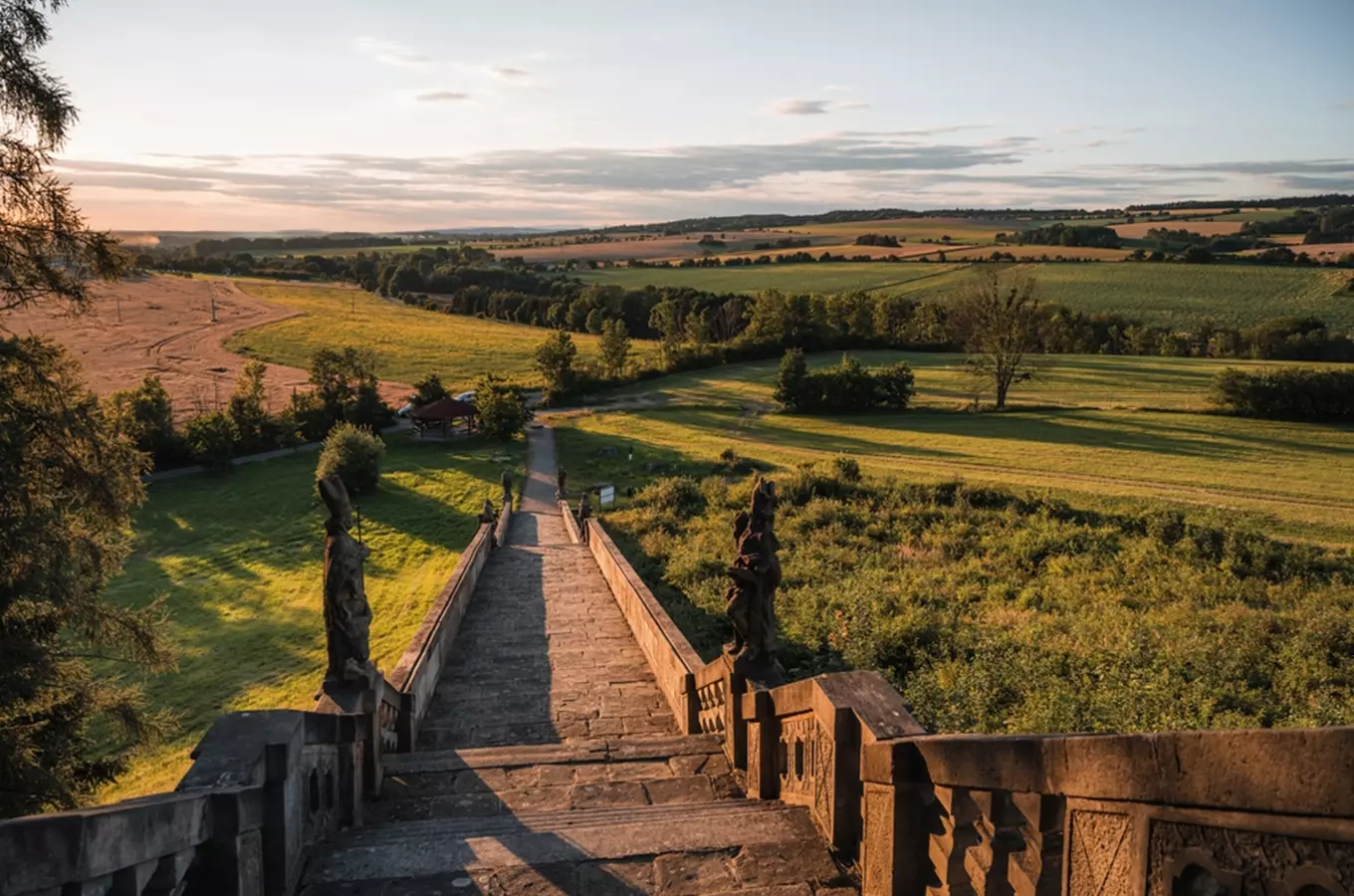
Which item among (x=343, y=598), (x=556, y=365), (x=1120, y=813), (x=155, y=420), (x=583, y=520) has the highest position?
(x=1120, y=813)

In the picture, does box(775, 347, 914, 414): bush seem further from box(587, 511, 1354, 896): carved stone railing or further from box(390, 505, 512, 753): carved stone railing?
box(587, 511, 1354, 896): carved stone railing

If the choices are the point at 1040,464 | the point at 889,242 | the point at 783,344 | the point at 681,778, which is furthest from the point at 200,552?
the point at 889,242

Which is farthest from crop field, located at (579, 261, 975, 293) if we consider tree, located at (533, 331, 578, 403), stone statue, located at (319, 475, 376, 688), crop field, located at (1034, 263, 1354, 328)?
stone statue, located at (319, 475, 376, 688)

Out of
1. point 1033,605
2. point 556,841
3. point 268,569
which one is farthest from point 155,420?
point 556,841

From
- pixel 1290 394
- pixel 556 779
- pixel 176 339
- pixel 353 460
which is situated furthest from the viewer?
pixel 176 339

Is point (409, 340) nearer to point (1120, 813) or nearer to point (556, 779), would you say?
point (556, 779)

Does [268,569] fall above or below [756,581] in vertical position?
below

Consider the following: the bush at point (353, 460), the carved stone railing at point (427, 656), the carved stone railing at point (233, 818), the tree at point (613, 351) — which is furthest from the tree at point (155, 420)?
the carved stone railing at point (233, 818)
